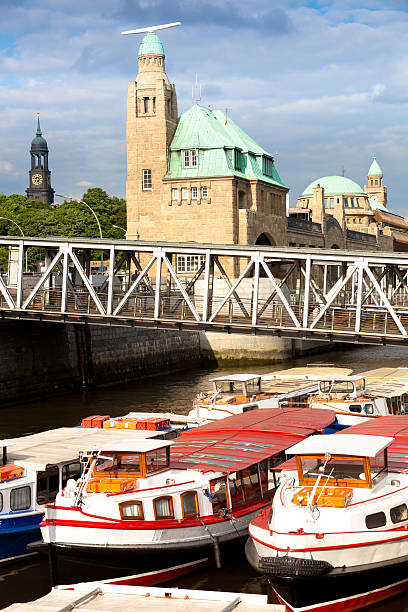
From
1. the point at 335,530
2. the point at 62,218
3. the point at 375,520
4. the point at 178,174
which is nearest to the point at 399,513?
the point at 375,520

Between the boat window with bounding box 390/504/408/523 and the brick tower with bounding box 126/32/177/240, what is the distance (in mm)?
78354

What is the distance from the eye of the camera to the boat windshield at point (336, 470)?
76.2ft

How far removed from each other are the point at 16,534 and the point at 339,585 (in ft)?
34.4

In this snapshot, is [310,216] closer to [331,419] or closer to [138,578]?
[331,419]

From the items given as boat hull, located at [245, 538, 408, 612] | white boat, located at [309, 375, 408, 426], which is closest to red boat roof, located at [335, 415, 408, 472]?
boat hull, located at [245, 538, 408, 612]

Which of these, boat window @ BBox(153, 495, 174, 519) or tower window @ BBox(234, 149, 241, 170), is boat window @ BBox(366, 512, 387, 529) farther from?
tower window @ BBox(234, 149, 241, 170)

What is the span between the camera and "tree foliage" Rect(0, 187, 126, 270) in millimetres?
133250

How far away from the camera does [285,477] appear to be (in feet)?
79.1

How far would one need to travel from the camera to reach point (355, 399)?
41.8 metres

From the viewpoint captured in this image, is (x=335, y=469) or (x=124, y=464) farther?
(x=124, y=464)

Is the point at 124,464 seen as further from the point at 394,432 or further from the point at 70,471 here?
the point at 394,432

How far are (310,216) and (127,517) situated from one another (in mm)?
119981

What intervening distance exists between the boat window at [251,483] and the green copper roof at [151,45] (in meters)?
79.1

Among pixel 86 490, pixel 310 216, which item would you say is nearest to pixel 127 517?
pixel 86 490
